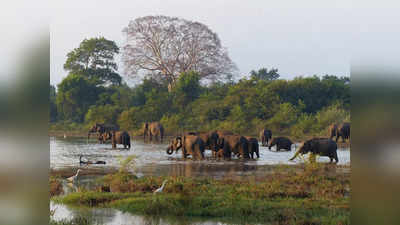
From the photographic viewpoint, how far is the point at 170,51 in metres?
11.9

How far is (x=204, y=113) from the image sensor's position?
38.9ft

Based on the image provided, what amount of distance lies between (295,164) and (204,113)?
2501mm

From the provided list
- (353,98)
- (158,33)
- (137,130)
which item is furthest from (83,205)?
(353,98)

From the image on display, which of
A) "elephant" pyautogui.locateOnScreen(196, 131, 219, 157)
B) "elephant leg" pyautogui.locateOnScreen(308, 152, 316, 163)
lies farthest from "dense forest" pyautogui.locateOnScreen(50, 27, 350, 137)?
"elephant" pyautogui.locateOnScreen(196, 131, 219, 157)

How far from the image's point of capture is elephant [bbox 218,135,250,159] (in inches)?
521

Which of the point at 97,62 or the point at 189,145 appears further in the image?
the point at 189,145

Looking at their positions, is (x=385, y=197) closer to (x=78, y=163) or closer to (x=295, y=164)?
(x=295, y=164)

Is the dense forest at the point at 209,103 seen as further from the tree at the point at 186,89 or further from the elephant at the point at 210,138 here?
the elephant at the point at 210,138

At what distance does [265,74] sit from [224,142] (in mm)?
2459

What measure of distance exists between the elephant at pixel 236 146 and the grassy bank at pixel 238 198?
2377 millimetres

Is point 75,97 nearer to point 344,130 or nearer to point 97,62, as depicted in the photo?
point 97,62

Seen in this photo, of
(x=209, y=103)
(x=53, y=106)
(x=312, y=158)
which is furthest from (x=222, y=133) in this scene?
(x=53, y=106)

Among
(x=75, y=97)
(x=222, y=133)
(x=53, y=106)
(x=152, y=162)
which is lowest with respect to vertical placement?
(x=152, y=162)

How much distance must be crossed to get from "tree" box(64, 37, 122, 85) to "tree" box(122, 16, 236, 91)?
13.9 inches
